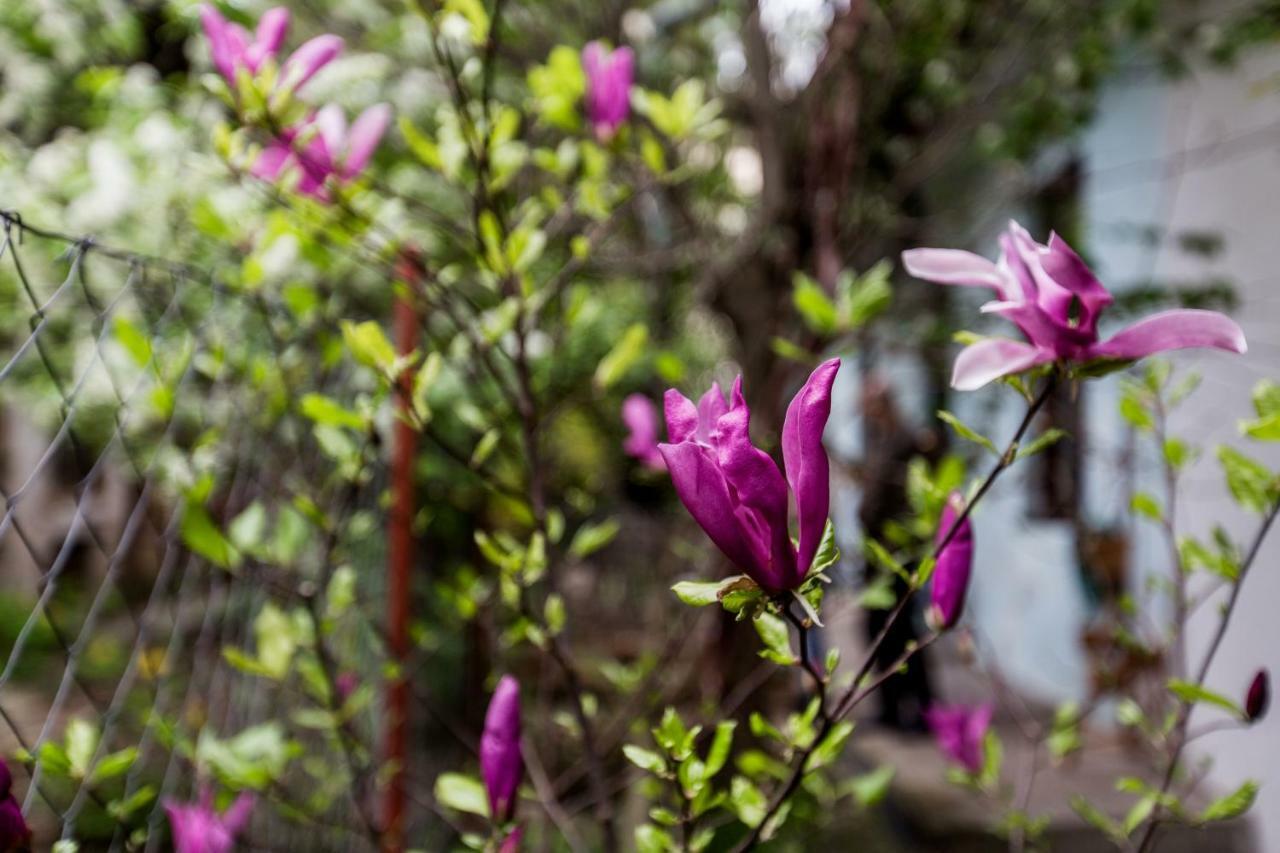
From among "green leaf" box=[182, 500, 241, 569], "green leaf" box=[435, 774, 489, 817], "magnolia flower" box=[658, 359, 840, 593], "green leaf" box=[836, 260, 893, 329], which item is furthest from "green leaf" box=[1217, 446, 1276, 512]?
"green leaf" box=[182, 500, 241, 569]

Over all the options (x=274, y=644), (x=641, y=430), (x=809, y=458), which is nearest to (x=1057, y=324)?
(x=809, y=458)

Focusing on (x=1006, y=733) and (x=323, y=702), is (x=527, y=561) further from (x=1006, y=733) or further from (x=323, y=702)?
(x=1006, y=733)

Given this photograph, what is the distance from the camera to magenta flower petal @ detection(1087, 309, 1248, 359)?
58 centimetres

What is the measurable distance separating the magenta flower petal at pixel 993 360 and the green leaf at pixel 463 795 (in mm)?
563

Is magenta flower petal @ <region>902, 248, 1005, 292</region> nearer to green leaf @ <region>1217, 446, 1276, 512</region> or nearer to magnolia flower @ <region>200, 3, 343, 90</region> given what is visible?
green leaf @ <region>1217, 446, 1276, 512</region>

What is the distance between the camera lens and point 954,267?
2.17 ft

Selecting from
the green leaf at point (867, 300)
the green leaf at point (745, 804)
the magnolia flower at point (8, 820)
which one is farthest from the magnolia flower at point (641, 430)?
the magnolia flower at point (8, 820)

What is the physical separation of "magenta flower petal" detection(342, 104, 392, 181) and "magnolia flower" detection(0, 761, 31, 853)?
66 centimetres

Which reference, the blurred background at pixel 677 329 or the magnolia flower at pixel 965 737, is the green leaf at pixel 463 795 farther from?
the magnolia flower at pixel 965 737

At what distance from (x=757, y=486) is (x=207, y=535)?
627 mm

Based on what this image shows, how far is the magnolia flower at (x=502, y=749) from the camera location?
77 centimetres

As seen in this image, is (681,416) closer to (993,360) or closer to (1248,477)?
(993,360)

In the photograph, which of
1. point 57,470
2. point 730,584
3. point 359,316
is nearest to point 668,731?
point 730,584

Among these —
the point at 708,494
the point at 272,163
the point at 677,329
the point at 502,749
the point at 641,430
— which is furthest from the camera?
the point at 677,329
